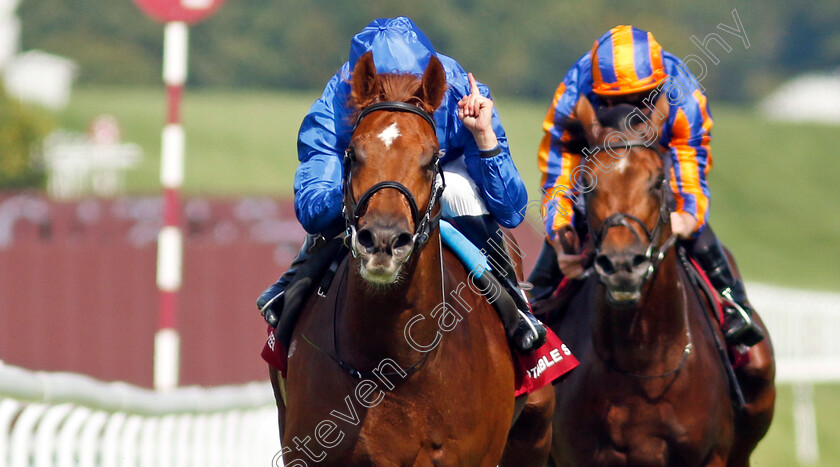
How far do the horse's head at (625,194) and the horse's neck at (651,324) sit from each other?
0.68 ft

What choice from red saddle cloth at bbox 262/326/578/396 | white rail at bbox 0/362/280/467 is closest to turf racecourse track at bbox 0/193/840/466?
white rail at bbox 0/362/280/467

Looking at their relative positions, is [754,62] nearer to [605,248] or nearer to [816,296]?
[816,296]

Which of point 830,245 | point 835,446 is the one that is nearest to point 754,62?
point 830,245

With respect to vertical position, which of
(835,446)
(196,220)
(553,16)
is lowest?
(835,446)

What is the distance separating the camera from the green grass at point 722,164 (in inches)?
1339

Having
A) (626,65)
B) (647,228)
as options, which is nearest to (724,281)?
(647,228)

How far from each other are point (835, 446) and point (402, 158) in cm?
927

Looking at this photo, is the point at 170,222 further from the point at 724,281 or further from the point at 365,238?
the point at 365,238

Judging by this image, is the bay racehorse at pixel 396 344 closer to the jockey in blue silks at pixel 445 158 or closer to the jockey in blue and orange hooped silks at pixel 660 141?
the jockey in blue silks at pixel 445 158

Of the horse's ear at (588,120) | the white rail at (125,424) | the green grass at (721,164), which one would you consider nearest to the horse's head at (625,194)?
the horse's ear at (588,120)

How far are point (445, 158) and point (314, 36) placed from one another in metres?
58.7

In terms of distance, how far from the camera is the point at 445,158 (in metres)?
4.25

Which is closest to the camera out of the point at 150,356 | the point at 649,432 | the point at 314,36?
the point at 649,432

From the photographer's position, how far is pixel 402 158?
3270mm
